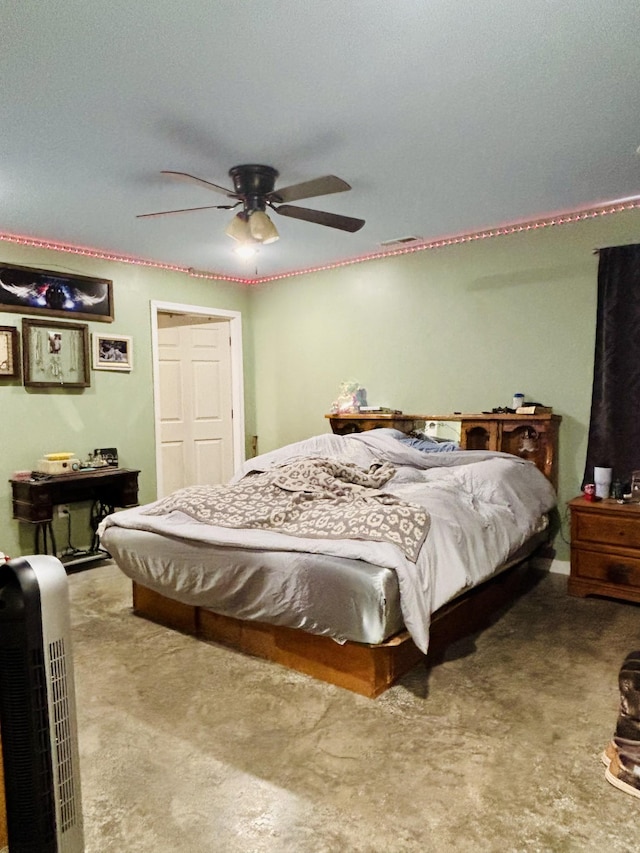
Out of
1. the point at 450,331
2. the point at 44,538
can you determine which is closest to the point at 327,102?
the point at 450,331

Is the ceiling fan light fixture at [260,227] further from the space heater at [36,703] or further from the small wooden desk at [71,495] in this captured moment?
the small wooden desk at [71,495]

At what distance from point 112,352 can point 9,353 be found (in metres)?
0.83

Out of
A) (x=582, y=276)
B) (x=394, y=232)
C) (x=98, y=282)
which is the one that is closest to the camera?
(x=582, y=276)

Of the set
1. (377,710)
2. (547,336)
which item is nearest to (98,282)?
(547,336)

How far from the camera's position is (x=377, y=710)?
228 centimetres

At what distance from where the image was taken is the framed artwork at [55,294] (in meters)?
4.18

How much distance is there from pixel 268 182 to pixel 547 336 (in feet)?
7.37

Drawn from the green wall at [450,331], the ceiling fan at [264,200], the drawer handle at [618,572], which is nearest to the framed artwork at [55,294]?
the green wall at [450,331]

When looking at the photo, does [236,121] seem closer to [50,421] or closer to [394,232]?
[394,232]

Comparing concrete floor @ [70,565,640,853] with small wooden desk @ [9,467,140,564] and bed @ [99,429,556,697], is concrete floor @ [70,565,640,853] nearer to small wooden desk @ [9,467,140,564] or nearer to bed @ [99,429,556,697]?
bed @ [99,429,556,697]

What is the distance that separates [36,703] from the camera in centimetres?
108

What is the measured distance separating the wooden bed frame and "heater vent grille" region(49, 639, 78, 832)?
1.36 metres

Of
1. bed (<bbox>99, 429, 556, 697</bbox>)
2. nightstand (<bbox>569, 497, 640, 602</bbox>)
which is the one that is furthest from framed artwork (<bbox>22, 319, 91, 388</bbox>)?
nightstand (<bbox>569, 497, 640, 602</bbox>)

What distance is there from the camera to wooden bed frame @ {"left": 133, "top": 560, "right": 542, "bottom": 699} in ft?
7.88
